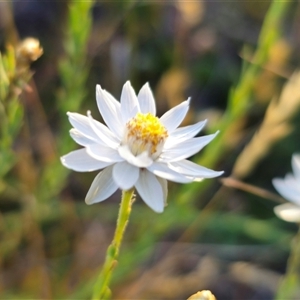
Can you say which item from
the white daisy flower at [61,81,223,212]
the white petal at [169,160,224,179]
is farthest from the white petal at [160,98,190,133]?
the white petal at [169,160,224,179]

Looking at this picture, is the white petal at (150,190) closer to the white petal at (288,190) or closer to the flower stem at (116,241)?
the flower stem at (116,241)

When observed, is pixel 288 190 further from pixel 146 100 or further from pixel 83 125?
pixel 83 125

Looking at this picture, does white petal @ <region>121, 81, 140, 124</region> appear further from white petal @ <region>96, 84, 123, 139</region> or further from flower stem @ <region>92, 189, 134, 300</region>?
flower stem @ <region>92, 189, 134, 300</region>

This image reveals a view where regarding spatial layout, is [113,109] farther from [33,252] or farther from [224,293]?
[224,293]

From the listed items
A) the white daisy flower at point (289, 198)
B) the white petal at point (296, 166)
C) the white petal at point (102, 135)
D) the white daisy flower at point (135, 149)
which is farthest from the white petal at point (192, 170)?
the white petal at point (296, 166)

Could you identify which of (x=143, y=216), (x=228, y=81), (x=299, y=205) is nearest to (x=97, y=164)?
(x=299, y=205)
